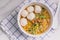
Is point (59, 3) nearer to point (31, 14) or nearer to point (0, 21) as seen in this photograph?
point (31, 14)

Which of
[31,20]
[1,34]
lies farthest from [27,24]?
[1,34]

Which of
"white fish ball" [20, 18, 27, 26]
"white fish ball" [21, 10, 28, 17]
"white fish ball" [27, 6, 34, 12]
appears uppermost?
"white fish ball" [27, 6, 34, 12]

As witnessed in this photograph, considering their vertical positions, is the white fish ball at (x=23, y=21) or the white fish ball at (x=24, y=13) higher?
the white fish ball at (x=24, y=13)

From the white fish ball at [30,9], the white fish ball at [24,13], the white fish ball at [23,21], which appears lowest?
the white fish ball at [23,21]

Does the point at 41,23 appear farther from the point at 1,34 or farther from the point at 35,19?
the point at 1,34

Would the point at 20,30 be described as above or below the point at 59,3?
below

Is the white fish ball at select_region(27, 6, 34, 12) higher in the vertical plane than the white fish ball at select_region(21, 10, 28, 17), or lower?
higher

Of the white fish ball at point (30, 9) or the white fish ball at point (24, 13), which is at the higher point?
the white fish ball at point (30, 9)

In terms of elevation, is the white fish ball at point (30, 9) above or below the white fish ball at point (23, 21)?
above

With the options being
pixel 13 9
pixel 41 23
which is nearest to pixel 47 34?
pixel 41 23
